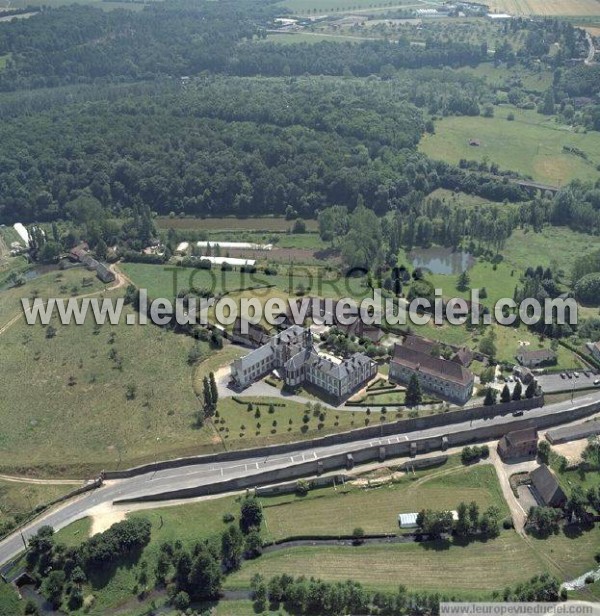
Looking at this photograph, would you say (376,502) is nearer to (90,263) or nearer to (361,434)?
(361,434)

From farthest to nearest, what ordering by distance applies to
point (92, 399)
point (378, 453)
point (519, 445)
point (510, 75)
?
point (510, 75) → point (92, 399) → point (378, 453) → point (519, 445)

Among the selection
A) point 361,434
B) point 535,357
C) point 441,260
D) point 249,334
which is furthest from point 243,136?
point 361,434

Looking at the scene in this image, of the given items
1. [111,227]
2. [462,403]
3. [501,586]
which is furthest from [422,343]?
[111,227]

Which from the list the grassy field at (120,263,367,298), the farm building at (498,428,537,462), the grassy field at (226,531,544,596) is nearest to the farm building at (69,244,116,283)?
the grassy field at (120,263,367,298)

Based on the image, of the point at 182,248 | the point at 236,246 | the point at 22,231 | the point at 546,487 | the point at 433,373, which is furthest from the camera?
the point at 22,231

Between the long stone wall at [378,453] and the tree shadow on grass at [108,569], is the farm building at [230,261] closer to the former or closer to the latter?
the long stone wall at [378,453]

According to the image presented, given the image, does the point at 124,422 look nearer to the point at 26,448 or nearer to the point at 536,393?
the point at 26,448
